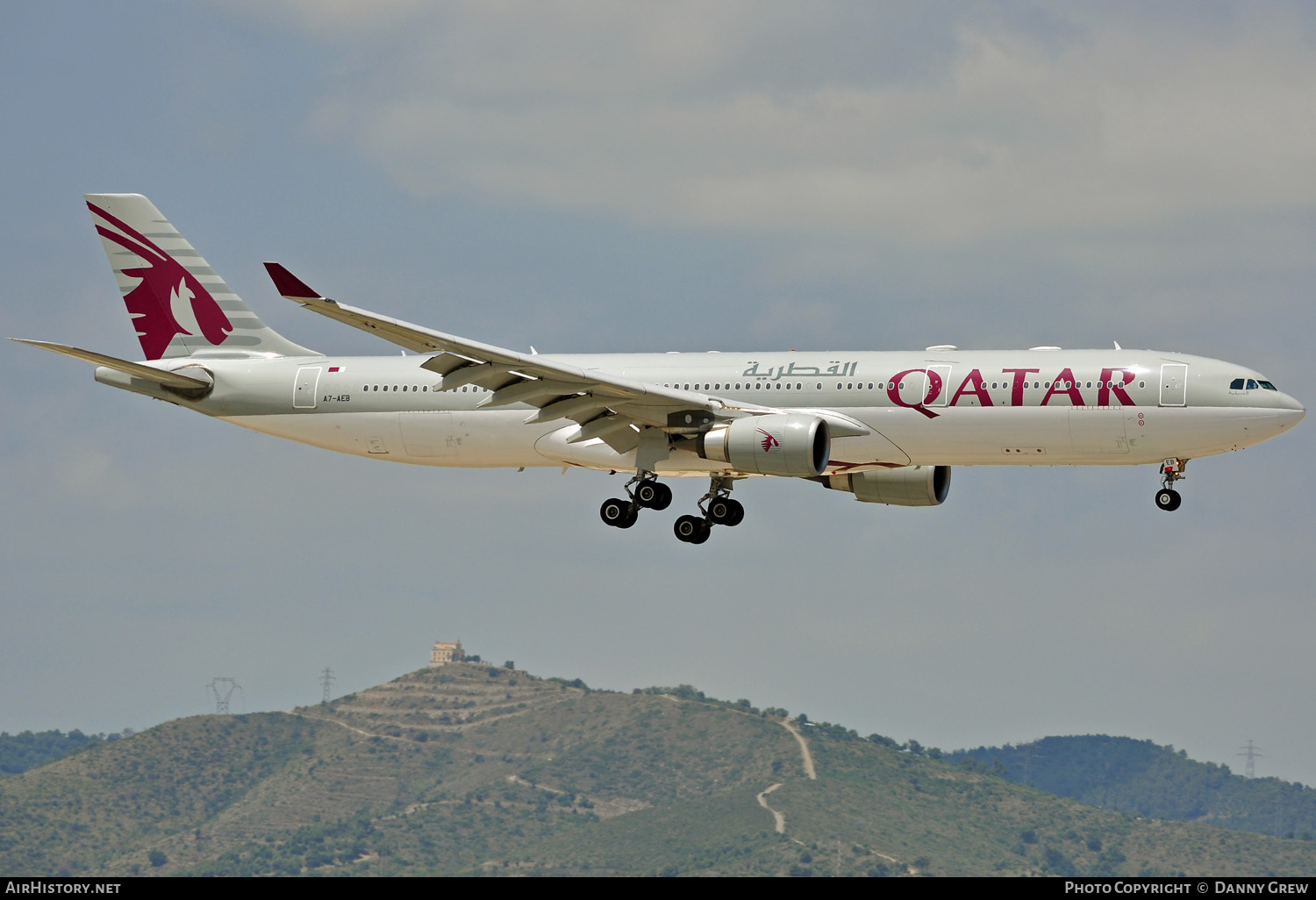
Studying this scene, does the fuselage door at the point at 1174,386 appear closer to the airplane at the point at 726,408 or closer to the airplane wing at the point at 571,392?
the airplane at the point at 726,408

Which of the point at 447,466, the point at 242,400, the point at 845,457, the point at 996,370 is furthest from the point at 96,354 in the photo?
the point at 996,370

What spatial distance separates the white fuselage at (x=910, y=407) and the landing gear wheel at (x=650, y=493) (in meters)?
0.68

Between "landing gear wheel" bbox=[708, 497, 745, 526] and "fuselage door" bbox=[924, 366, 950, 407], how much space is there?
8.41 meters

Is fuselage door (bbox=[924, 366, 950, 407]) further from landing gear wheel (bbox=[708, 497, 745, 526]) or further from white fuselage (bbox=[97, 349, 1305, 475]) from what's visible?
landing gear wheel (bbox=[708, 497, 745, 526])

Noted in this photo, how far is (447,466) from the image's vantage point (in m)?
58.7

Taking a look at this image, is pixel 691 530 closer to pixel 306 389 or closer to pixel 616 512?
pixel 616 512

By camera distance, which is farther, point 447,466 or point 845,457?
point 447,466

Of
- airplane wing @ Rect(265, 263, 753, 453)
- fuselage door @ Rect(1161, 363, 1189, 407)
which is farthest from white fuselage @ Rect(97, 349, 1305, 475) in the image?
airplane wing @ Rect(265, 263, 753, 453)

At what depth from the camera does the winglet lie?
46.3 meters
